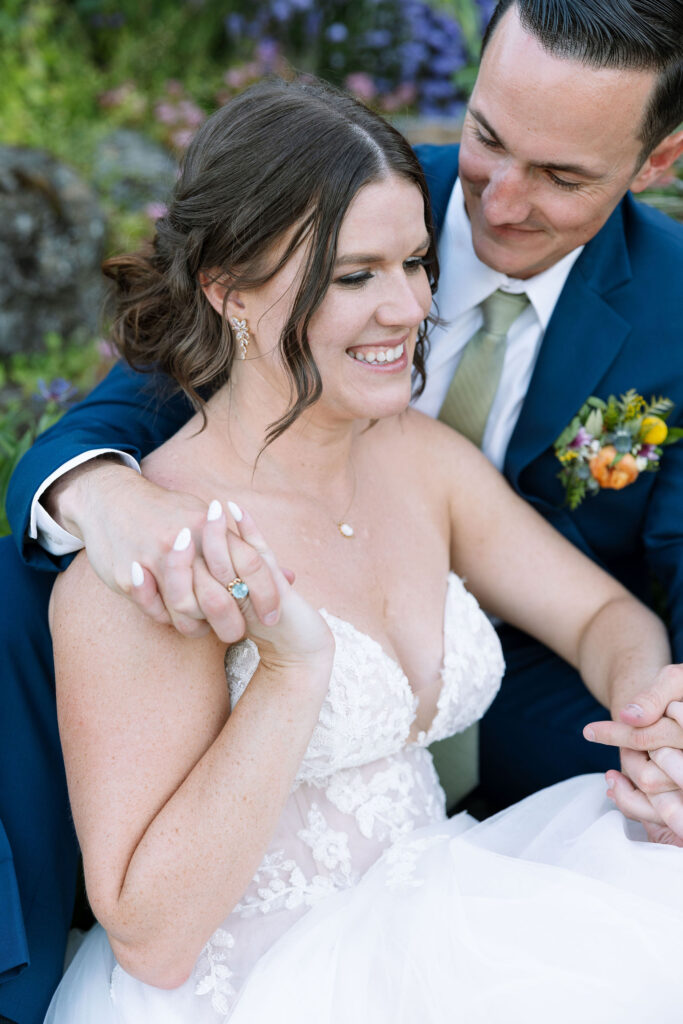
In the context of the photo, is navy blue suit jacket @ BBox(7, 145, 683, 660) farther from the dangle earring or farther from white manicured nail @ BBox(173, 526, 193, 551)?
white manicured nail @ BBox(173, 526, 193, 551)

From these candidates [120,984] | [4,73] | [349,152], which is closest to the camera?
[120,984]

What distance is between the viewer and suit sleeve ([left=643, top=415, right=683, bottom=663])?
9.35ft

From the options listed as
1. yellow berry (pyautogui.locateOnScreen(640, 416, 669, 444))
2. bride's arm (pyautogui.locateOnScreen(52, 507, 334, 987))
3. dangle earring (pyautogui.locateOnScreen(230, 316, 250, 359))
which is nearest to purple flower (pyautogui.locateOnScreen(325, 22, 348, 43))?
yellow berry (pyautogui.locateOnScreen(640, 416, 669, 444))

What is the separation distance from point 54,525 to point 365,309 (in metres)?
0.76

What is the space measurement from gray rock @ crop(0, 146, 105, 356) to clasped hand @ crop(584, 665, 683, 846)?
13.3 ft

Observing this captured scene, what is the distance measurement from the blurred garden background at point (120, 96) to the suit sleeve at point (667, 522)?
275cm

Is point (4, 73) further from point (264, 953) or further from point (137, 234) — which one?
point (264, 953)

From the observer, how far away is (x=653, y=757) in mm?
2137

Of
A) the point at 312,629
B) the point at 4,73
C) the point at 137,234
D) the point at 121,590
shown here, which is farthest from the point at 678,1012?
the point at 4,73

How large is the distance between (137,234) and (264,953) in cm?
479

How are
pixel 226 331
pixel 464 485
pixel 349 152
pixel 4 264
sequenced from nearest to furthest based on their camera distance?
pixel 349 152
pixel 226 331
pixel 464 485
pixel 4 264

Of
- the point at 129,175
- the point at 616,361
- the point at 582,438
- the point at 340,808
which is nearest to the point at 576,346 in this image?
the point at 616,361

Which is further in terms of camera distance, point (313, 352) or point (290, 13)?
point (290, 13)

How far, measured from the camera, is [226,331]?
2.21 m
